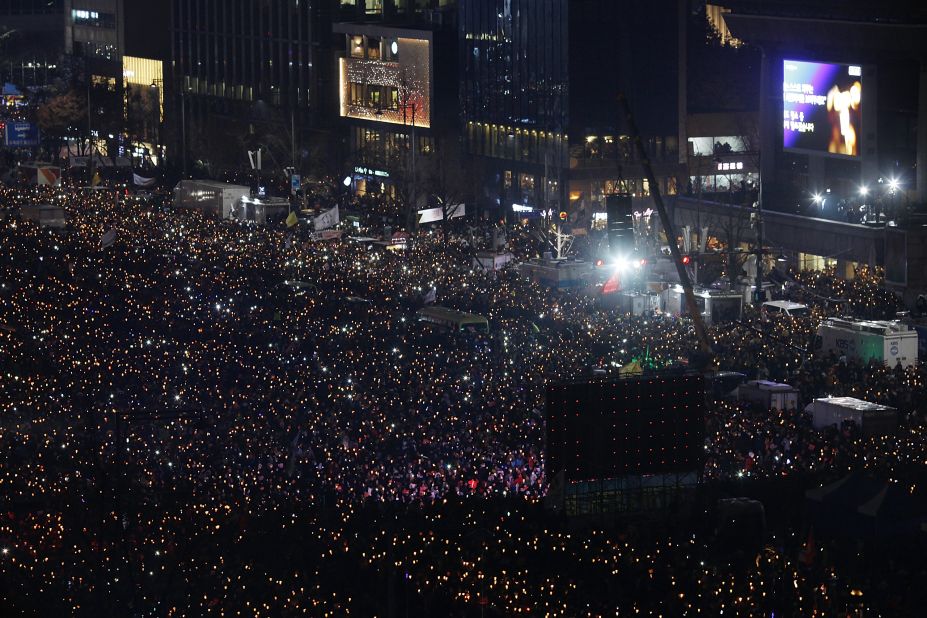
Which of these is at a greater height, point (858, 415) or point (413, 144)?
point (413, 144)

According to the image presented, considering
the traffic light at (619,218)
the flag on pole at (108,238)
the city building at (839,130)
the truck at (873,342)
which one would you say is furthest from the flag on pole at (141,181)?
the truck at (873,342)

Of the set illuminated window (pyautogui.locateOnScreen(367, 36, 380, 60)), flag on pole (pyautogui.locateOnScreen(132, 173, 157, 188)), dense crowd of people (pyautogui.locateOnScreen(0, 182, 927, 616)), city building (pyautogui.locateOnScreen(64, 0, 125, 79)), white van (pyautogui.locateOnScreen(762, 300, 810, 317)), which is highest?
city building (pyautogui.locateOnScreen(64, 0, 125, 79))

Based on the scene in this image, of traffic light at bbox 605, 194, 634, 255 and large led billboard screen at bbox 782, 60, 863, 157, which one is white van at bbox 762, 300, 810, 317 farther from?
large led billboard screen at bbox 782, 60, 863, 157

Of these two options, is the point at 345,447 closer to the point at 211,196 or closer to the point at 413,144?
the point at 211,196

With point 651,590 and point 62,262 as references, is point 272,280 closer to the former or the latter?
point 62,262

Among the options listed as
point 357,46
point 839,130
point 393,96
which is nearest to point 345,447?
point 839,130

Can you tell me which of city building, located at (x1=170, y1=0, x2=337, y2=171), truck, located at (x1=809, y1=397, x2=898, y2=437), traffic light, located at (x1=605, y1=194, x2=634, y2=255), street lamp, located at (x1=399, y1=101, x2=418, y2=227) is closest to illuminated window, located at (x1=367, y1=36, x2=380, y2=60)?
street lamp, located at (x1=399, y1=101, x2=418, y2=227)

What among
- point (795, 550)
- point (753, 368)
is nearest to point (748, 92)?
point (753, 368)
